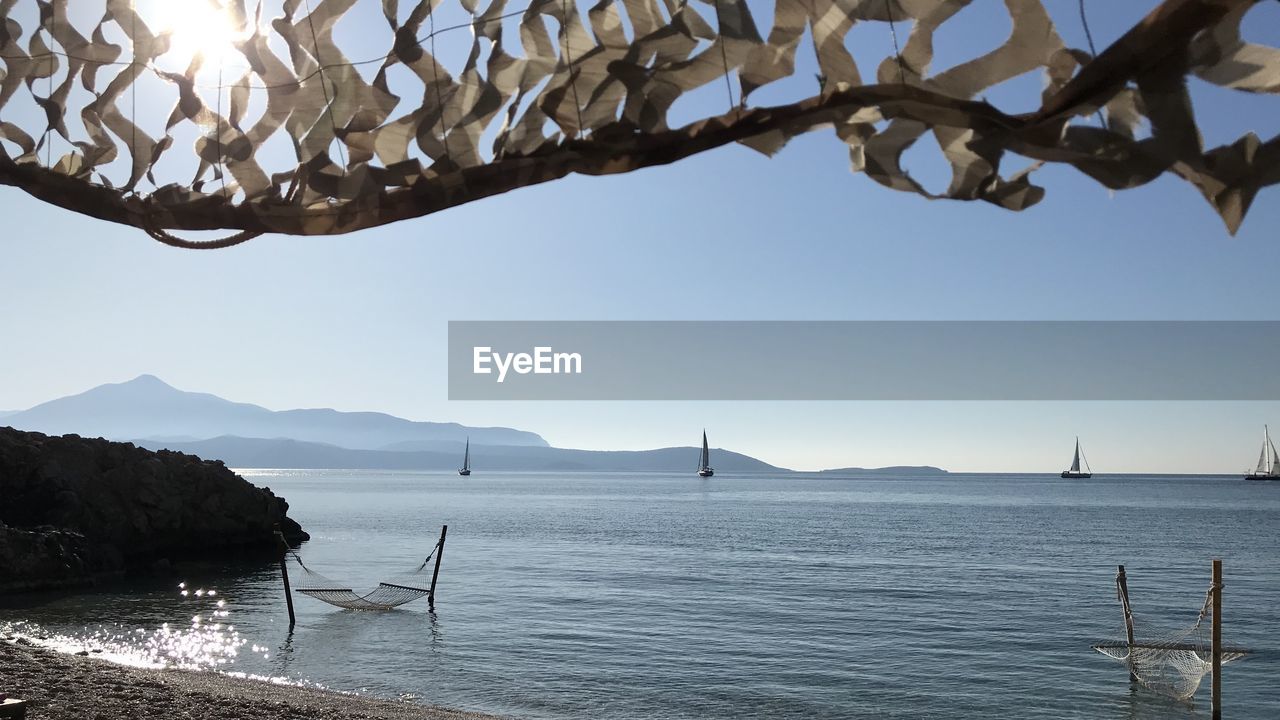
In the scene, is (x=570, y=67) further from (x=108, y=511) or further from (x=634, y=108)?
(x=108, y=511)

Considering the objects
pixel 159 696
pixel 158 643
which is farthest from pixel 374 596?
pixel 159 696

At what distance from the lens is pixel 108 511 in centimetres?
3472

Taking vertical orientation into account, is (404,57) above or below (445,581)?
above

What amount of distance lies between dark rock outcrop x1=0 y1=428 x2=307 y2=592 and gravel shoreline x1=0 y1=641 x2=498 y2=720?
1310cm

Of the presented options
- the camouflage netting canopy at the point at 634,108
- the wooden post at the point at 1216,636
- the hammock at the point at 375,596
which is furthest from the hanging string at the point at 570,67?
the hammock at the point at 375,596

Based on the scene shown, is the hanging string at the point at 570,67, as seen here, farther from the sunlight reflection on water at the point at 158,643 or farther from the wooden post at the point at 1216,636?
the sunlight reflection on water at the point at 158,643

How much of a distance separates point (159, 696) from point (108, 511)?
25.5 metres

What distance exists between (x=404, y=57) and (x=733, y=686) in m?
17.4

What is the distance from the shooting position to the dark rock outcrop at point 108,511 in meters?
28.1

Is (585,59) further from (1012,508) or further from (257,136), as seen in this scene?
(1012,508)

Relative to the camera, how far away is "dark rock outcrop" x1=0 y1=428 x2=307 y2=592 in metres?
28.1

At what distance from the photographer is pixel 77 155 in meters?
3.02

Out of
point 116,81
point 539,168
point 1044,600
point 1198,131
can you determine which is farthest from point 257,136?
point 1044,600

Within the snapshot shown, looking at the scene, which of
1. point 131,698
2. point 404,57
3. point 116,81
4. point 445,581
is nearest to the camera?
point 404,57
